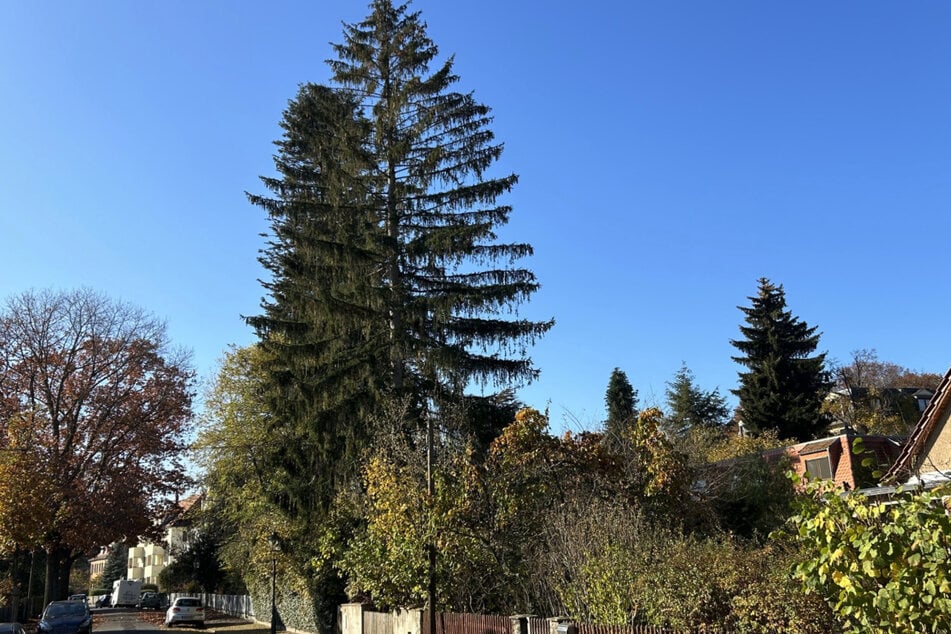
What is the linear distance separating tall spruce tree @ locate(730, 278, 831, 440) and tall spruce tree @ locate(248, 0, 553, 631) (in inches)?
1050

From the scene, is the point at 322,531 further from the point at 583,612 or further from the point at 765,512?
the point at 765,512

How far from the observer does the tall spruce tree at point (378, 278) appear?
76.1 feet

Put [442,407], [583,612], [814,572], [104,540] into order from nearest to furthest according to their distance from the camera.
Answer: [814,572], [583,612], [442,407], [104,540]

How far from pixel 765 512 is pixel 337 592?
15.5 m

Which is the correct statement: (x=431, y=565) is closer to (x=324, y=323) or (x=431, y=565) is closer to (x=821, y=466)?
(x=324, y=323)

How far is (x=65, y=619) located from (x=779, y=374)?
3925cm

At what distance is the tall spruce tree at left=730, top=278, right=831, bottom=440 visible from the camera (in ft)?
144

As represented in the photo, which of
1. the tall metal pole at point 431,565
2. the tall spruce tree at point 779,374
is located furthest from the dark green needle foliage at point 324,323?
the tall spruce tree at point 779,374

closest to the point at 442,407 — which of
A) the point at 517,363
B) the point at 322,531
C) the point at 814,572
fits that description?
Answer: the point at 517,363

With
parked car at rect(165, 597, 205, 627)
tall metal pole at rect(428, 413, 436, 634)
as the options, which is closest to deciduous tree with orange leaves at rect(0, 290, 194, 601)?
parked car at rect(165, 597, 205, 627)

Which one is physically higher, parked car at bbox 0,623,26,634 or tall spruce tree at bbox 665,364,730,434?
tall spruce tree at bbox 665,364,730,434

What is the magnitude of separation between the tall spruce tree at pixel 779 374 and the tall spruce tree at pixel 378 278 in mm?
26669

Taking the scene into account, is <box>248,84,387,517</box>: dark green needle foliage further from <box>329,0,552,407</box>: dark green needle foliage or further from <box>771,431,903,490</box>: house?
<box>771,431,903,490</box>: house

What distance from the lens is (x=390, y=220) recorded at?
24.8 m
